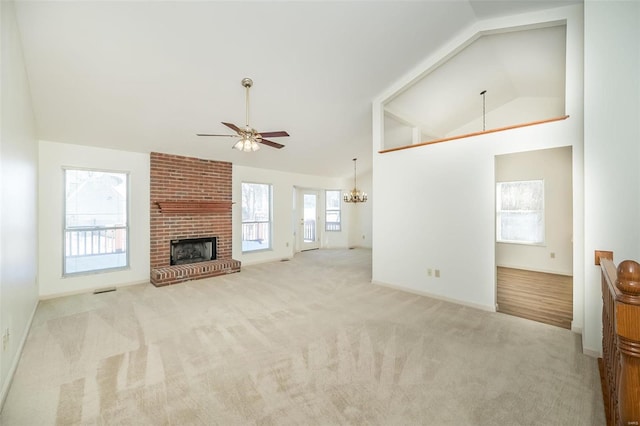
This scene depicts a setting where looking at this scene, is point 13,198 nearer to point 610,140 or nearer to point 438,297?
point 438,297

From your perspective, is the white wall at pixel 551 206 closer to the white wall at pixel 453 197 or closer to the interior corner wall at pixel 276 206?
the white wall at pixel 453 197

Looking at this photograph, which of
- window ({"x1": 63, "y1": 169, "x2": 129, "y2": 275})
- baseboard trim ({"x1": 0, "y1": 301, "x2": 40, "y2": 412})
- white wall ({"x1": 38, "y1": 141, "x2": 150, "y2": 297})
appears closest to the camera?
baseboard trim ({"x1": 0, "y1": 301, "x2": 40, "y2": 412})

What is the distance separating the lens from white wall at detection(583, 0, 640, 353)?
7.50 feet

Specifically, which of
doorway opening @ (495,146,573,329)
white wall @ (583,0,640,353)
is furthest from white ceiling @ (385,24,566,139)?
white wall @ (583,0,640,353)

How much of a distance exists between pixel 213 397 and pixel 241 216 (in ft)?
15.7

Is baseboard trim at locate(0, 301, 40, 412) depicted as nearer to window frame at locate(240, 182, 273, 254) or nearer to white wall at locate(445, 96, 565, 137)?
window frame at locate(240, 182, 273, 254)

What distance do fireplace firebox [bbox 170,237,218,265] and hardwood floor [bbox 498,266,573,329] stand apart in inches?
209

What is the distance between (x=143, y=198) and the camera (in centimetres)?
496

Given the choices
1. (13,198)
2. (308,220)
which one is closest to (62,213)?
(13,198)

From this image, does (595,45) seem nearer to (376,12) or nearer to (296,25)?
(376,12)

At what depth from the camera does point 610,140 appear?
7.79 feet

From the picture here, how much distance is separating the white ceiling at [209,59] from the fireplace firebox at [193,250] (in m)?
1.95

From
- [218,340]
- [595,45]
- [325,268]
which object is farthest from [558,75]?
[218,340]

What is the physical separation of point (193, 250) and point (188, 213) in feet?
2.63
